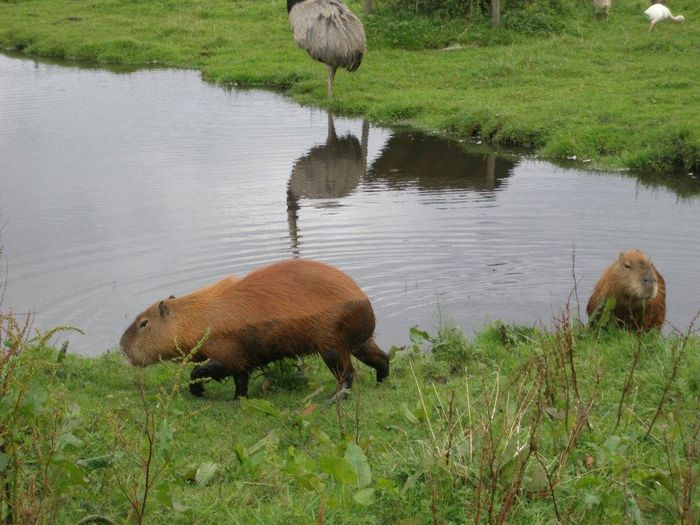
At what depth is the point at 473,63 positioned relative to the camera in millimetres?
18141

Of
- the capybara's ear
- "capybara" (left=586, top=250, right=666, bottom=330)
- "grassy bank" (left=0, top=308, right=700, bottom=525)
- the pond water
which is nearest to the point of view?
"grassy bank" (left=0, top=308, right=700, bottom=525)

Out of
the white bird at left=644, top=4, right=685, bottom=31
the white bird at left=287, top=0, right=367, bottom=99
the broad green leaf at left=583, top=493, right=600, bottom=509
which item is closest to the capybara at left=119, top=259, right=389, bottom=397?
the broad green leaf at left=583, top=493, right=600, bottom=509

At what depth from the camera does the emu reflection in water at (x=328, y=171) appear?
1212 centimetres

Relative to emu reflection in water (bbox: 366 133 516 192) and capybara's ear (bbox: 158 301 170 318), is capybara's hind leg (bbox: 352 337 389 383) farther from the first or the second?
emu reflection in water (bbox: 366 133 516 192)

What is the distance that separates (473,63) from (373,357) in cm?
1228

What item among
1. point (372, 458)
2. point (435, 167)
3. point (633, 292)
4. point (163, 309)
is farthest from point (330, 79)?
point (372, 458)

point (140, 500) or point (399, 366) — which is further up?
point (140, 500)

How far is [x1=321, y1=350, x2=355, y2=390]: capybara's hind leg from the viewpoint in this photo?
20.9 feet

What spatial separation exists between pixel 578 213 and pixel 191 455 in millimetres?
6655

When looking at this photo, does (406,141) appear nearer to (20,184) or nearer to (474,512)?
(20,184)

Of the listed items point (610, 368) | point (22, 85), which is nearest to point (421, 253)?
point (610, 368)

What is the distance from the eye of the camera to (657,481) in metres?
4.24

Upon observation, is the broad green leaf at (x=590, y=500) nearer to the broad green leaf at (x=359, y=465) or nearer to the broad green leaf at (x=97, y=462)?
the broad green leaf at (x=359, y=465)

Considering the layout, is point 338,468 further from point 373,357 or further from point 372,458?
point 373,357
